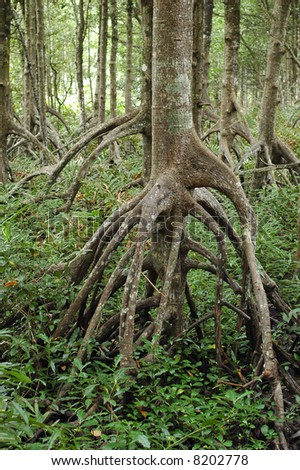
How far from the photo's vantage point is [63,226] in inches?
215

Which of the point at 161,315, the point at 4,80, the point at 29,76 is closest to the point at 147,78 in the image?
the point at 161,315

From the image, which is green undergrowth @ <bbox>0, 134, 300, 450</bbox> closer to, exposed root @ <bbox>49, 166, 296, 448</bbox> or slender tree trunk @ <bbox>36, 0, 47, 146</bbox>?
exposed root @ <bbox>49, 166, 296, 448</bbox>

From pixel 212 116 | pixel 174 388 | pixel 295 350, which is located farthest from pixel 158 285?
pixel 212 116

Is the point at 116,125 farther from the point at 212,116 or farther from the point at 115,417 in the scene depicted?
the point at 212,116

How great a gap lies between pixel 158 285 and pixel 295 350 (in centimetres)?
113

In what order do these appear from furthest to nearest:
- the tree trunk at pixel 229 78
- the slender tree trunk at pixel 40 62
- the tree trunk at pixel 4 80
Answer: the slender tree trunk at pixel 40 62 → the tree trunk at pixel 229 78 → the tree trunk at pixel 4 80

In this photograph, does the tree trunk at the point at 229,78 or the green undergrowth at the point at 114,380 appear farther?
the tree trunk at the point at 229,78

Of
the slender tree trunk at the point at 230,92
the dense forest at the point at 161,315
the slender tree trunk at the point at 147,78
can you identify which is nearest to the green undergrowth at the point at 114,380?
the dense forest at the point at 161,315

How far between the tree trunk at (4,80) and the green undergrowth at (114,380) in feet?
6.70

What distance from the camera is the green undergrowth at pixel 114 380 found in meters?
2.92

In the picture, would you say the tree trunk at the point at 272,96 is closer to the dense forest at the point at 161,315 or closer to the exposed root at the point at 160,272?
the dense forest at the point at 161,315

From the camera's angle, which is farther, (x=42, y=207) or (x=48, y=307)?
(x=42, y=207)

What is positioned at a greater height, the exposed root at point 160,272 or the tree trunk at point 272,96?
the tree trunk at point 272,96

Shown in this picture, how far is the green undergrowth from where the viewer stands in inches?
115
